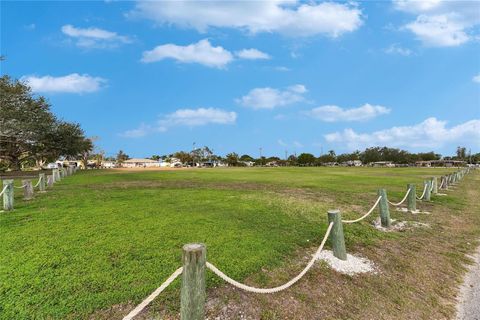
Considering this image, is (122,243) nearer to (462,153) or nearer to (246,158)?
(246,158)

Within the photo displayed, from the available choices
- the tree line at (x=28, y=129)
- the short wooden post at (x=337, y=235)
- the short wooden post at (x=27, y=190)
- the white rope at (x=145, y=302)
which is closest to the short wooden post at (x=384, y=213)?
the short wooden post at (x=337, y=235)

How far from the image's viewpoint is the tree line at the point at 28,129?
34.2m

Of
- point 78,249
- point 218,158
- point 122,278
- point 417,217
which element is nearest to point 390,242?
point 417,217

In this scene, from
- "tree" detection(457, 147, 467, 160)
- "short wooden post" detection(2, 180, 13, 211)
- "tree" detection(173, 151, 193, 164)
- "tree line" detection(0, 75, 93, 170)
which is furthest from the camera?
"tree" detection(457, 147, 467, 160)

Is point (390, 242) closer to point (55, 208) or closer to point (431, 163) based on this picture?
point (55, 208)

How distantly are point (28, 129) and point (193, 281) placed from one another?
130 feet

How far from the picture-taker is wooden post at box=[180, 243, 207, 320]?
3.46 meters

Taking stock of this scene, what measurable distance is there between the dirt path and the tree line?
131ft

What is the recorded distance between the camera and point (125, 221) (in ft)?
27.9

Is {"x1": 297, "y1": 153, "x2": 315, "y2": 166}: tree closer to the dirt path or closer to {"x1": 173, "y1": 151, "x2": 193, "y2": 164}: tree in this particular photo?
{"x1": 173, "y1": 151, "x2": 193, "y2": 164}: tree

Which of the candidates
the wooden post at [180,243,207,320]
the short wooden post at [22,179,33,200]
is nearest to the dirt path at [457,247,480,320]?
the wooden post at [180,243,207,320]

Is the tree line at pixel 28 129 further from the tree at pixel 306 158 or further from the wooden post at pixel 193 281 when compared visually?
the tree at pixel 306 158

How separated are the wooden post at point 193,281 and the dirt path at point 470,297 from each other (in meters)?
4.14

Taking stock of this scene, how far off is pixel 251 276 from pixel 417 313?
2627 mm
